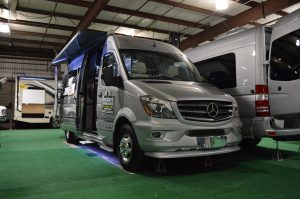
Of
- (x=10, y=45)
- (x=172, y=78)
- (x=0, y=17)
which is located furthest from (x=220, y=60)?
(x=10, y=45)

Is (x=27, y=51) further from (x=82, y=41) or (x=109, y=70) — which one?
(x=109, y=70)

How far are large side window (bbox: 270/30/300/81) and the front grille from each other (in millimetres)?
1533

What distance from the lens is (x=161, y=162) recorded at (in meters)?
4.64

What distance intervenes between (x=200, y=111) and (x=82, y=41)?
3.68m

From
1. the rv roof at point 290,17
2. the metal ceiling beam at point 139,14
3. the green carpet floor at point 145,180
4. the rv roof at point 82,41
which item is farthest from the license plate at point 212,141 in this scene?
the metal ceiling beam at point 139,14

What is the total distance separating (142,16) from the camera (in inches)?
475

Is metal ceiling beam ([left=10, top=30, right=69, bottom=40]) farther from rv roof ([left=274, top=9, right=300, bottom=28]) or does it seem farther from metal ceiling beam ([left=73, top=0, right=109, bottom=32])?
rv roof ([left=274, top=9, right=300, bottom=28])

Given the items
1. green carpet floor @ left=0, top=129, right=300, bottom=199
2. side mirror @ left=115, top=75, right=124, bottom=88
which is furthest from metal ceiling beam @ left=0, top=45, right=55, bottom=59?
side mirror @ left=115, top=75, right=124, bottom=88

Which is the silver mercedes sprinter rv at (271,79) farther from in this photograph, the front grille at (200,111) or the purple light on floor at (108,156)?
the purple light on floor at (108,156)

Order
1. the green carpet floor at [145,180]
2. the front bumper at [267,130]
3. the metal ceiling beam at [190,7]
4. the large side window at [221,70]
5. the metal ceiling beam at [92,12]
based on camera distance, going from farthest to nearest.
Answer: the metal ceiling beam at [190,7] → the metal ceiling beam at [92,12] → the large side window at [221,70] → the front bumper at [267,130] → the green carpet floor at [145,180]

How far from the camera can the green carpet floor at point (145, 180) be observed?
3389 millimetres

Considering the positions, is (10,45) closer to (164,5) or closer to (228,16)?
(164,5)

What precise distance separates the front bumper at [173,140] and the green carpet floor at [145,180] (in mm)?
369

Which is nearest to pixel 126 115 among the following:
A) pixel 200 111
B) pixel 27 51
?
pixel 200 111
